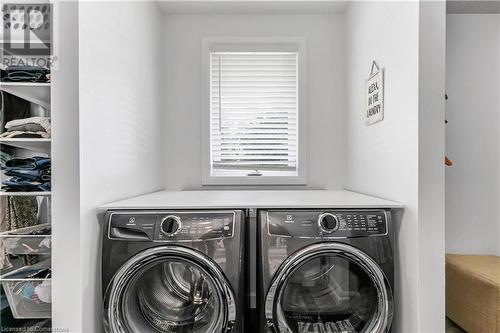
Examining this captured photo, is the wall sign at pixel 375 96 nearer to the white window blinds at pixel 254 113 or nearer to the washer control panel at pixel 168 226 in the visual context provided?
the white window blinds at pixel 254 113

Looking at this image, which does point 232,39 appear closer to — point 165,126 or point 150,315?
point 165,126

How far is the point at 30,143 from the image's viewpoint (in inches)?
74.9

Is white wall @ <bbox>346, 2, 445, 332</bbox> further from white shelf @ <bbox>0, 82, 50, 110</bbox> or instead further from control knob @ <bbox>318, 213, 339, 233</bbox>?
white shelf @ <bbox>0, 82, 50, 110</bbox>

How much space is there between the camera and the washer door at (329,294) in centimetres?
177

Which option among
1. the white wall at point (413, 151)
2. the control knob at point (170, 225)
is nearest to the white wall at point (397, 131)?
the white wall at point (413, 151)

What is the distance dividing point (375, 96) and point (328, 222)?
3.16 feet

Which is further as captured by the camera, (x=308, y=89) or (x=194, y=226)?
(x=308, y=89)

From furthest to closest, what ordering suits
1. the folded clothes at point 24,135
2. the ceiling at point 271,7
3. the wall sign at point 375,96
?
1. the ceiling at point 271,7
2. the wall sign at point 375,96
3. the folded clothes at point 24,135

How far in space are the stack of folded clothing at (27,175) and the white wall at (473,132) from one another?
2.78 m

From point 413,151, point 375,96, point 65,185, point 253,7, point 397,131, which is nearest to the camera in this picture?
point 65,185

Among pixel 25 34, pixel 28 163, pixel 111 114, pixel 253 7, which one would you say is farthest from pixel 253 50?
pixel 28 163

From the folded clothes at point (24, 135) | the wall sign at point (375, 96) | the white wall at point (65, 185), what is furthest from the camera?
the wall sign at point (375, 96)

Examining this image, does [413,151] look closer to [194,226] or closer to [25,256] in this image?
[194,226]

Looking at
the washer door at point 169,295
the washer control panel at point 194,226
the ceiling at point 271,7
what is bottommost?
the washer door at point 169,295
